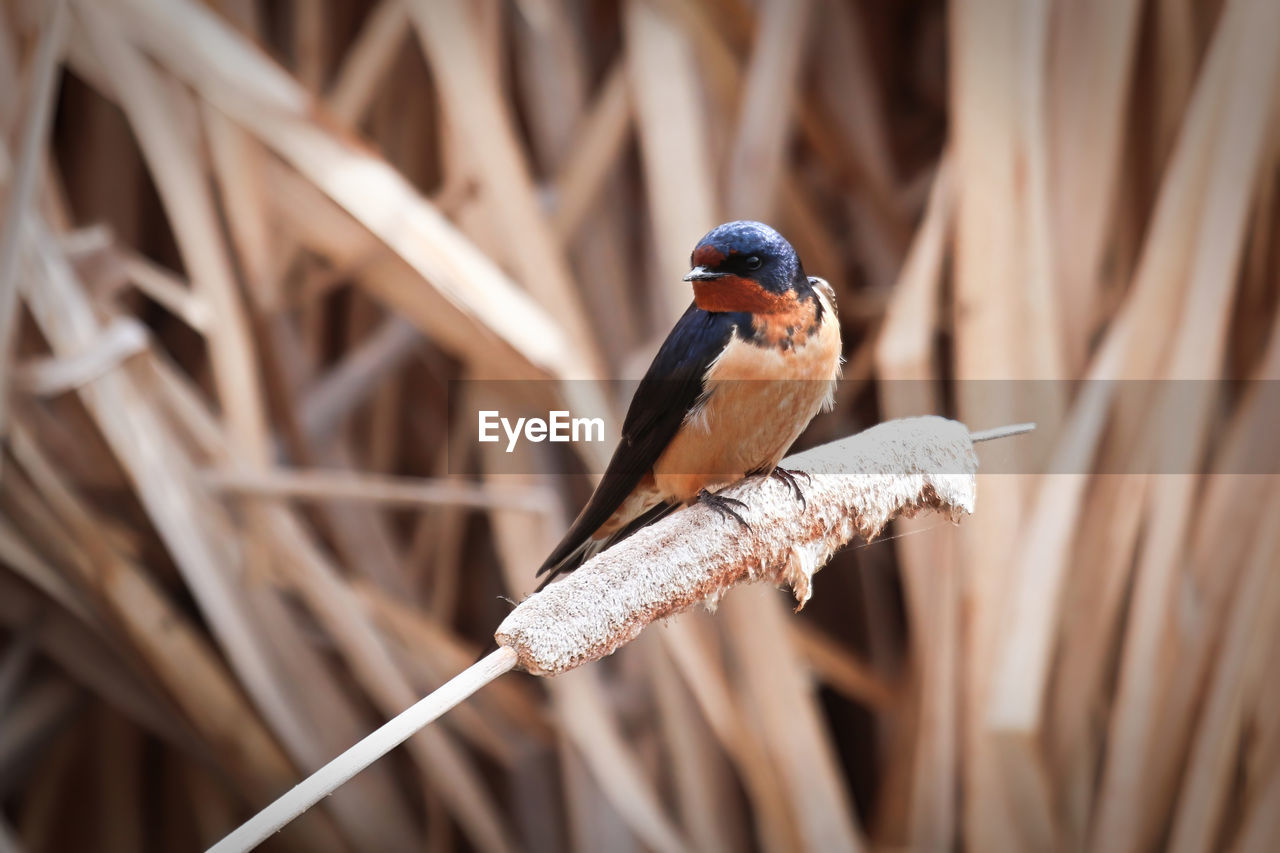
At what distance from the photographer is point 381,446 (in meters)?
0.88

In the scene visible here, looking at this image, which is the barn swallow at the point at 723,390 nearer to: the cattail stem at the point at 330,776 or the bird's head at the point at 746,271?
the bird's head at the point at 746,271

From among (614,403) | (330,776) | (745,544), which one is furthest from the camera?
(614,403)

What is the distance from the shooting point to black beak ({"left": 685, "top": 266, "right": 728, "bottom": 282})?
0.35 meters

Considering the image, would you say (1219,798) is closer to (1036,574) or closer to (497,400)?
(1036,574)

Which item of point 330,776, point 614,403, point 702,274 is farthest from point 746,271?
point 614,403

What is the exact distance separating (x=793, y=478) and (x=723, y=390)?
1.7 inches

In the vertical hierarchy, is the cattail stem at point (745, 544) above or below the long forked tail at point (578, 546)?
above

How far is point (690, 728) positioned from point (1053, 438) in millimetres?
330

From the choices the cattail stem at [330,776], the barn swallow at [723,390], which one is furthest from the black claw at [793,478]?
the cattail stem at [330,776]

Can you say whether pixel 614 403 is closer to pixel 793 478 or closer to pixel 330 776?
pixel 793 478

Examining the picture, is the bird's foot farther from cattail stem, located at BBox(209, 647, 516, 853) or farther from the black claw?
cattail stem, located at BBox(209, 647, 516, 853)

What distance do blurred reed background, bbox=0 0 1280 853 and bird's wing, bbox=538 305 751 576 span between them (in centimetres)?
12

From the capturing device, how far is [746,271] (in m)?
0.37

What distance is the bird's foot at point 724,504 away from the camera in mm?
352
